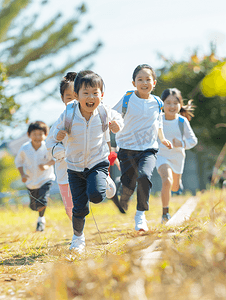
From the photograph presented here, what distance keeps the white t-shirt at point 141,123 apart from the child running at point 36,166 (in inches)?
71.4

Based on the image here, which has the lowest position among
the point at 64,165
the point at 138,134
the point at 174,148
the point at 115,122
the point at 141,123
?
the point at 174,148

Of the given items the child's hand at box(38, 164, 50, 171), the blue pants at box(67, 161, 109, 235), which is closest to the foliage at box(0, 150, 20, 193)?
the child's hand at box(38, 164, 50, 171)

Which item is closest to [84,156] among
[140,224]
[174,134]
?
[140,224]

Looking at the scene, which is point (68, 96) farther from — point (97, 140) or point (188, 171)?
point (188, 171)

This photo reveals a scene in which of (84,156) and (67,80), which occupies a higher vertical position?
(67,80)

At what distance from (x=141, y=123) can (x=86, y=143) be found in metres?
0.99

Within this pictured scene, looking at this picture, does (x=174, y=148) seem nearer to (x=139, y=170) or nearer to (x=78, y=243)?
(x=139, y=170)

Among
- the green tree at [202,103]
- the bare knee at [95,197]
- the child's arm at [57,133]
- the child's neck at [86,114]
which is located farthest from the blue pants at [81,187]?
the green tree at [202,103]

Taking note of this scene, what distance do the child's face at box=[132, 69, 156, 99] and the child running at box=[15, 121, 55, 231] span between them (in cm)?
206

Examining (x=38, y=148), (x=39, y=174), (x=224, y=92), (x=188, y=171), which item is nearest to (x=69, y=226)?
(x=39, y=174)

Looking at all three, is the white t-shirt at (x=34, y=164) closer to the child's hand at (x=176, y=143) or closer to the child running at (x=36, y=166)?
the child running at (x=36, y=166)

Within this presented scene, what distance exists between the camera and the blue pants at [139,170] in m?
3.75

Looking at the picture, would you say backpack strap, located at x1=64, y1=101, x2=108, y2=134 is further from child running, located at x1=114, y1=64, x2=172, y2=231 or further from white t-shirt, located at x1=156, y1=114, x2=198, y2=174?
white t-shirt, located at x1=156, y1=114, x2=198, y2=174

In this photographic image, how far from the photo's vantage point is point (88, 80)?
10.1 ft
